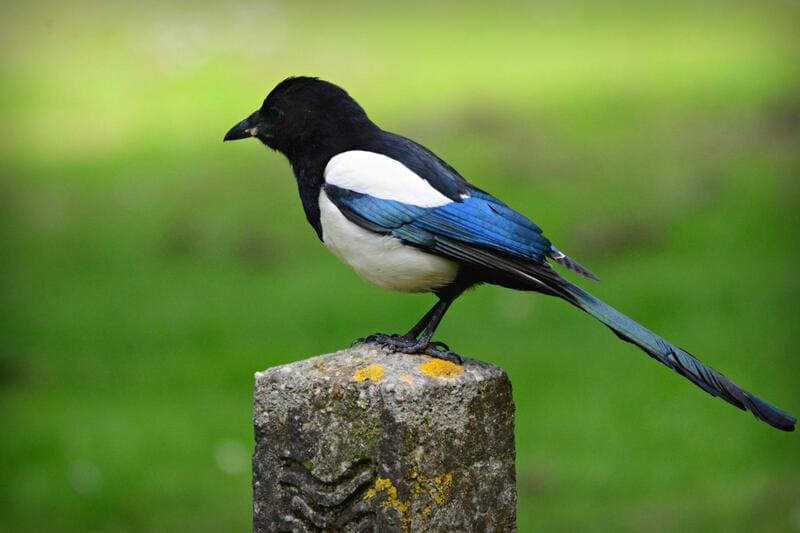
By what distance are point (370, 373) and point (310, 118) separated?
972 millimetres

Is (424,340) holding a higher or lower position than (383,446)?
higher

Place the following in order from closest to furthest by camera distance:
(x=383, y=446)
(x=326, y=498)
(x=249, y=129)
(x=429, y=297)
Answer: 1. (x=383, y=446)
2. (x=326, y=498)
3. (x=249, y=129)
4. (x=429, y=297)

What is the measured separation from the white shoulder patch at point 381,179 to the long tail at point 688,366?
0.56 meters

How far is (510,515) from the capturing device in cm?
507

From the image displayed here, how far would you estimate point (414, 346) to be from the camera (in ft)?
16.7

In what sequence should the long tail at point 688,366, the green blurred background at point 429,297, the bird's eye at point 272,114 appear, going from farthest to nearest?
the green blurred background at point 429,297
the bird's eye at point 272,114
the long tail at point 688,366

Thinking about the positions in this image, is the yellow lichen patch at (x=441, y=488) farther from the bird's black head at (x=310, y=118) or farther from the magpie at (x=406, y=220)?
the bird's black head at (x=310, y=118)

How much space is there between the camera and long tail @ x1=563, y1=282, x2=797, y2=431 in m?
4.76

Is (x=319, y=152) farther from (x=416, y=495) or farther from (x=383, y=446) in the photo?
(x=416, y=495)

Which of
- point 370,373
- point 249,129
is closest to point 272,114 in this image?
point 249,129

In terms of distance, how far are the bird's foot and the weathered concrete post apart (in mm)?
37

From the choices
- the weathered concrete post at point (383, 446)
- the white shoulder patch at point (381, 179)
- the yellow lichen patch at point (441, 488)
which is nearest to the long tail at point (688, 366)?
the weathered concrete post at point (383, 446)

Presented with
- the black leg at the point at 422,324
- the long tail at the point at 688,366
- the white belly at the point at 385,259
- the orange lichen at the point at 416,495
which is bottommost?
the orange lichen at the point at 416,495

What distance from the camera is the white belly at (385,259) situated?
16.9 ft
